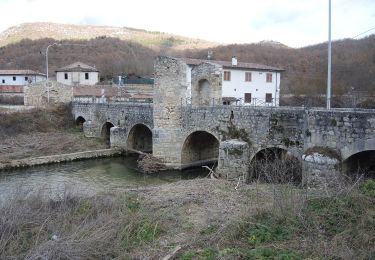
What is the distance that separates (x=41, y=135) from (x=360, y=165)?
27.2m

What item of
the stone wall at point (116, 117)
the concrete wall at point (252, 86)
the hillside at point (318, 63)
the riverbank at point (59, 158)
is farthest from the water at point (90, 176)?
the hillside at point (318, 63)

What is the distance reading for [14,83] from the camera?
54.9 m

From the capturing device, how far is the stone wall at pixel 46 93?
40.8 meters

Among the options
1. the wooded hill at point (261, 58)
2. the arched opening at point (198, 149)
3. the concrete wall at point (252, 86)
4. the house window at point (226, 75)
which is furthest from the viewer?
the wooded hill at point (261, 58)

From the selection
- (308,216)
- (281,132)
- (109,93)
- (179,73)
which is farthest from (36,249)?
(109,93)

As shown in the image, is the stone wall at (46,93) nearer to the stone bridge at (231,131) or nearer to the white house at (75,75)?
the stone bridge at (231,131)

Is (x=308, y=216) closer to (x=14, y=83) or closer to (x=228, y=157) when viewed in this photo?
(x=228, y=157)

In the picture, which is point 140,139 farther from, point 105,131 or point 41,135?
point 41,135

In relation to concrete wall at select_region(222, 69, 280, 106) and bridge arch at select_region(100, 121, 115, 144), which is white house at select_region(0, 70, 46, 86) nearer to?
bridge arch at select_region(100, 121, 115, 144)

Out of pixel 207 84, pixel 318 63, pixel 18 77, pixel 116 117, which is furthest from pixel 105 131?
pixel 318 63

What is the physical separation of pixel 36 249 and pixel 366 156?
518 inches

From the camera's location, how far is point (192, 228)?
8.22m

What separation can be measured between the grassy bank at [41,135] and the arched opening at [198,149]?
9893mm

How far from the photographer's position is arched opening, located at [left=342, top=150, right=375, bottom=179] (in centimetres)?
1410
